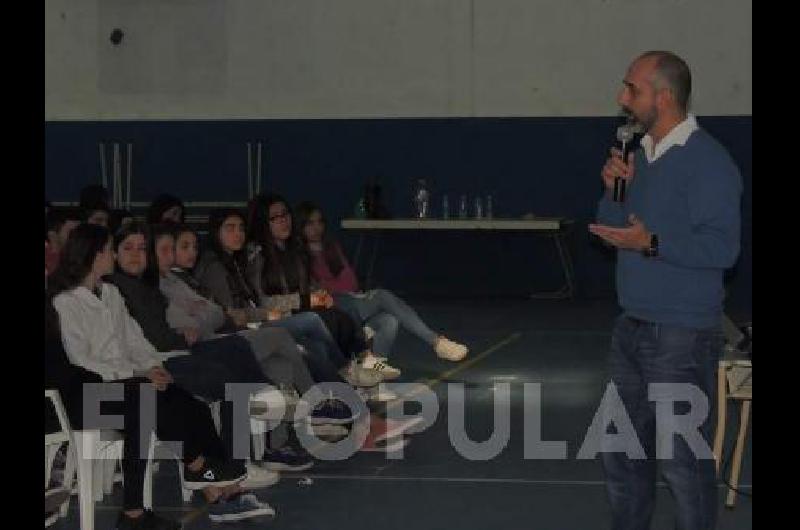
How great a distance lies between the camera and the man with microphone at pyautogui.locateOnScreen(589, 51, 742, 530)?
187 inches

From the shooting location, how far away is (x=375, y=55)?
58.0ft

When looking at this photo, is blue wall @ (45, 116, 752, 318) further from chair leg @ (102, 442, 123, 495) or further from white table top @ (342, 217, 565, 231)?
chair leg @ (102, 442, 123, 495)

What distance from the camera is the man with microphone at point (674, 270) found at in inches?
187

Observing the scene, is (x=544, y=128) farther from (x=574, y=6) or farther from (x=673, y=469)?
(x=673, y=469)

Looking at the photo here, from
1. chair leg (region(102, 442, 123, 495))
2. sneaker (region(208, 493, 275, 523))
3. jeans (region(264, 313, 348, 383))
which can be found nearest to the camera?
sneaker (region(208, 493, 275, 523))

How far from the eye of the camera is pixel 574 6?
56.3 feet

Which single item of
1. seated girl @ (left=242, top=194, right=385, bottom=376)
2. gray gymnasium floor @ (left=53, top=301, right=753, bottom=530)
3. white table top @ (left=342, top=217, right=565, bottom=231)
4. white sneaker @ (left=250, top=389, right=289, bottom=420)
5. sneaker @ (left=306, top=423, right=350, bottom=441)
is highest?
white table top @ (left=342, top=217, right=565, bottom=231)

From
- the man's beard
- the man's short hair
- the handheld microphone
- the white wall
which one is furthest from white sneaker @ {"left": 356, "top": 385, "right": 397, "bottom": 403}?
the white wall

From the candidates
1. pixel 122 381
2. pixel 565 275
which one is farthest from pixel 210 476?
pixel 565 275

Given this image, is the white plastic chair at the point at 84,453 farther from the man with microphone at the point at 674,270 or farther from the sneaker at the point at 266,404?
the man with microphone at the point at 674,270

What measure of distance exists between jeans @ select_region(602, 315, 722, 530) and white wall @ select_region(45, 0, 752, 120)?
485 inches

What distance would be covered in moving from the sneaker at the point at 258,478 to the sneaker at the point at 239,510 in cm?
49
